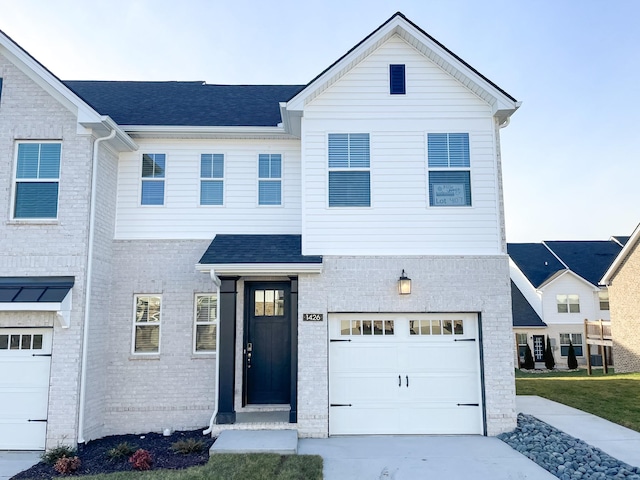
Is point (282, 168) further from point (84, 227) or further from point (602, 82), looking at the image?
point (602, 82)

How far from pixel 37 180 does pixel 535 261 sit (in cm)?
3054

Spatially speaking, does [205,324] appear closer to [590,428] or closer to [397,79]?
[397,79]

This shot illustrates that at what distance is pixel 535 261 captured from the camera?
103 feet

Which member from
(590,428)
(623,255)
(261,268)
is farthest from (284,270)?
(623,255)

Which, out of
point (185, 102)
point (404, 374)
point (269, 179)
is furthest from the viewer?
point (185, 102)

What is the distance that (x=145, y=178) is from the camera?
10047 mm

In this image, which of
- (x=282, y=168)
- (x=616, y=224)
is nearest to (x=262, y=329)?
(x=282, y=168)

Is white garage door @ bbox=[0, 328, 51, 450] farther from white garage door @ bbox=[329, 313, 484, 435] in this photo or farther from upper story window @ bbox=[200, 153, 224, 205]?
white garage door @ bbox=[329, 313, 484, 435]

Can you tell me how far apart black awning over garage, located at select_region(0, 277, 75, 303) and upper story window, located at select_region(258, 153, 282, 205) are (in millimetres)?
4159

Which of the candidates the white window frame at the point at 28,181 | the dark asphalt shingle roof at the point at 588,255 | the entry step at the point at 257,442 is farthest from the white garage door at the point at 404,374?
the dark asphalt shingle roof at the point at 588,255

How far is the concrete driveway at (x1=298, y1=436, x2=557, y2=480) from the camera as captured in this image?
6613 millimetres

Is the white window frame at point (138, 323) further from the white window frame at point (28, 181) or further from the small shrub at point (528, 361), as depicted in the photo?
the small shrub at point (528, 361)

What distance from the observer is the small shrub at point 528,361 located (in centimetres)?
2711

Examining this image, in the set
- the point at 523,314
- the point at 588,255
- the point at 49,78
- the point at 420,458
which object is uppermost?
the point at 49,78
